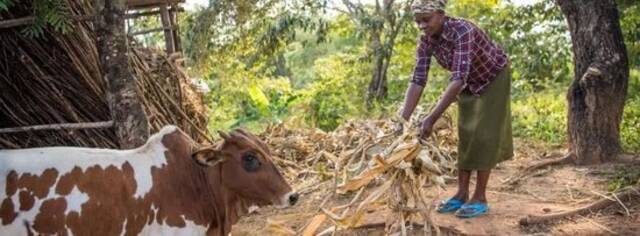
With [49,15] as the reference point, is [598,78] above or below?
below

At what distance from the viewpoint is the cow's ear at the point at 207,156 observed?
3318mm

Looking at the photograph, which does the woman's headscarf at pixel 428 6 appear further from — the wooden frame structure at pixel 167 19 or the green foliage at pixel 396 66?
the wooden frame structure at pixel 167 19

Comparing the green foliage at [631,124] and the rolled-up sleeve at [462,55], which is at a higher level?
the rolled-up sleeve at [462,55]

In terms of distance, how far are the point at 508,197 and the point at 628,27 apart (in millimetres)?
3814

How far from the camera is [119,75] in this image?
4.13m

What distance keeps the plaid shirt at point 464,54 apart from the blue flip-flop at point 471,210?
79cm

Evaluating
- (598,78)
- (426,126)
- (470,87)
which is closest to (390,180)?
(426,126)

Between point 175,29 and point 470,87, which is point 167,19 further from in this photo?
point 470,87

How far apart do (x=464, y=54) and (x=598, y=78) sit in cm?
241

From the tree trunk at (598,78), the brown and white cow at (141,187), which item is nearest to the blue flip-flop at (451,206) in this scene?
the brown and white cow at (141,187)

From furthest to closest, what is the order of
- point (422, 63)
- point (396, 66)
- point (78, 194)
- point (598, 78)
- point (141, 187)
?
point (396, 66) → point (598, 78) → point (422, 63) → point (141, 187) → point (78, 194)

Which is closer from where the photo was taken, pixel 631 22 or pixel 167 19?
pixel 631 22

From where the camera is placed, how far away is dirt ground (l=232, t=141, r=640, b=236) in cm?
436

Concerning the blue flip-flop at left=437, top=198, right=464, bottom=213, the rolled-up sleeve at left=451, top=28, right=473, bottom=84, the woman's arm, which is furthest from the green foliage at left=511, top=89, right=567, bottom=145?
→ the woman's arm
